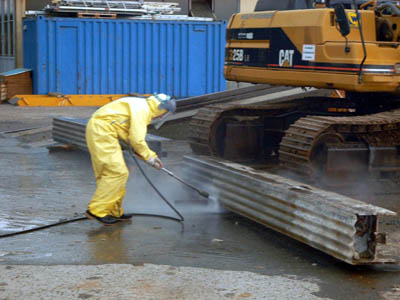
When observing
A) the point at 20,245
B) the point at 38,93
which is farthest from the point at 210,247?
the point at 38,93

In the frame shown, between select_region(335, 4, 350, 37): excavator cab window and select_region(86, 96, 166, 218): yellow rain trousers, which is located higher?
select_region(335, 4, 350, 37): excavator cab window

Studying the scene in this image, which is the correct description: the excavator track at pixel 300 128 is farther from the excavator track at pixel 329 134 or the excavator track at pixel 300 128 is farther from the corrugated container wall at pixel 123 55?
the corrugated container wall at pixel 123 55

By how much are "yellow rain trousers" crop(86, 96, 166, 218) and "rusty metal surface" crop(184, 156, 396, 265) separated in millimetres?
1050

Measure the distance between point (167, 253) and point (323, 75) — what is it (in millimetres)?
4711

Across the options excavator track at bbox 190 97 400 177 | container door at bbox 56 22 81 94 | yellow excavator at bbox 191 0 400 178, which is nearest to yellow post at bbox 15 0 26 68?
container door at bbox 56 22 81 94

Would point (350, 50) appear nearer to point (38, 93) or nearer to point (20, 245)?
point (20, 245)

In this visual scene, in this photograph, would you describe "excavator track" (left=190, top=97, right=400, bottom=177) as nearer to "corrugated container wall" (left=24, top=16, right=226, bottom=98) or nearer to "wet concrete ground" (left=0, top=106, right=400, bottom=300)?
"wet concrete ground" (left=0, top=106, right=400, bottom=300)

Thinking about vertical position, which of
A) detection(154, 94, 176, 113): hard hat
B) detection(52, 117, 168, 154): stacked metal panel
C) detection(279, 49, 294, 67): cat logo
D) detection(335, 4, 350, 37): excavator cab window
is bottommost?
detection(52, 117, 168, 154): stacked metal panel

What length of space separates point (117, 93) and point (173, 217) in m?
16.8

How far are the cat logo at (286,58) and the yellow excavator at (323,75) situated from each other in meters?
0.01

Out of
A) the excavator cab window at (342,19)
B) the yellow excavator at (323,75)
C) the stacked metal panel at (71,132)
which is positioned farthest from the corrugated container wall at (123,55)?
the excavator cab window at (342,19)

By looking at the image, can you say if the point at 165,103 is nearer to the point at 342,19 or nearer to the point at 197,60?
the point at 342,19

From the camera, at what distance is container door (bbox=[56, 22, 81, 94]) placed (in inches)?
934

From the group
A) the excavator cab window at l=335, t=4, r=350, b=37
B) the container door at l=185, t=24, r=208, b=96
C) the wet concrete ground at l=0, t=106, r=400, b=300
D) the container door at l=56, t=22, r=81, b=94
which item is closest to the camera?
the wet concrete ground at l=0, t=106, r=400, b=300
